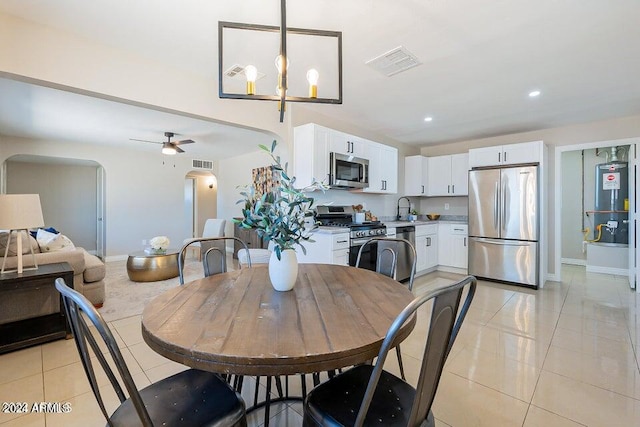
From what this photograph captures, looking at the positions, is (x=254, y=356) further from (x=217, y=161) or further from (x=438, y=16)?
(x=217, y=161)

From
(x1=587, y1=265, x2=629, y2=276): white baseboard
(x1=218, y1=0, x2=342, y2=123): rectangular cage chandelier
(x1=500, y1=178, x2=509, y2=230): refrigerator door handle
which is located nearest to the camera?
(x1=218, y1=0, x2=342, y2=123): rectangular cage chandelier

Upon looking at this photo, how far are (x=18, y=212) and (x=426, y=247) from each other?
5056 millimetres

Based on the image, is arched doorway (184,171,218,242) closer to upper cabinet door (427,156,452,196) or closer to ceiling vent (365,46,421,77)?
upper cabinet door (427,156,452,196)

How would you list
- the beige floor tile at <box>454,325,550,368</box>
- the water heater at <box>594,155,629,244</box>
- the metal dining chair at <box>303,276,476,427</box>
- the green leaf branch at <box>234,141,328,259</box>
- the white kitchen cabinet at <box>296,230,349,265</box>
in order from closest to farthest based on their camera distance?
the metal dining chair at <box>303,276,476,427</box> → the green leaf branch at <box>234,141,328,259</box> → the beige floor tile at <box>454,325,550,368</box> → the white kitchen cabinet at <box>296,230,349,265</box> → the water heater at <box>594,155,629,244</box>

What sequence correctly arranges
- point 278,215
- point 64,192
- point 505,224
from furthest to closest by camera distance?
point 64,192 → point 505,224 → point 278,215

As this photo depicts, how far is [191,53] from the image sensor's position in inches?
97.9

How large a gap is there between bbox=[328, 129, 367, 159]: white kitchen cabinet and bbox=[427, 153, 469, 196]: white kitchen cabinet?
202cm

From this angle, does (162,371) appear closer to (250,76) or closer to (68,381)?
(68,381)

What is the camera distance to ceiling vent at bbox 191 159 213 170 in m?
7.27

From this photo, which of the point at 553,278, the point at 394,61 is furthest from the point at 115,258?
the point at 553,278

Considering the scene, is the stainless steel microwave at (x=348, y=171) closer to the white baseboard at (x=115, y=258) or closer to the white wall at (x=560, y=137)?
the white wall at (x=560, y=137)

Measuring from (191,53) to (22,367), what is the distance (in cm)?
275

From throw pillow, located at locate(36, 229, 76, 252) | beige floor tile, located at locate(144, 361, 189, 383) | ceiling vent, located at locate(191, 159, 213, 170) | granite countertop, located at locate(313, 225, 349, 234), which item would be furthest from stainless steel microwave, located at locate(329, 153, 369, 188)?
ceiling vent, located at locate(191, 159, 213, 170)

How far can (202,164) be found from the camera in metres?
7.41
